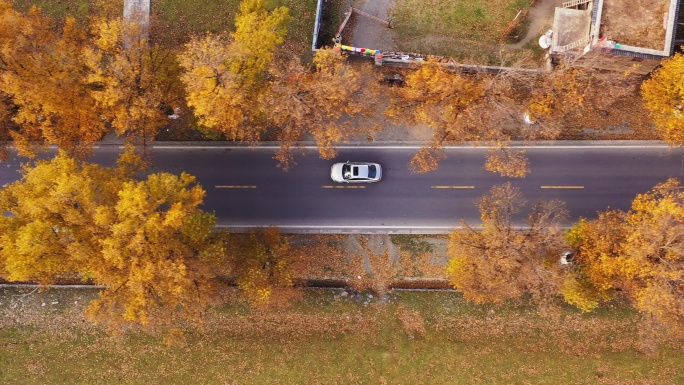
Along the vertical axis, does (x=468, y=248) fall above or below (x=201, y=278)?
above

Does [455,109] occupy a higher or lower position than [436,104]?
lower

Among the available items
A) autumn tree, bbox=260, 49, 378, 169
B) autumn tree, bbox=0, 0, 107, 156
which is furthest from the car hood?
autumn tree, bbox=0, 0, 107, 156

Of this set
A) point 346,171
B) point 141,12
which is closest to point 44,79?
point 141,12

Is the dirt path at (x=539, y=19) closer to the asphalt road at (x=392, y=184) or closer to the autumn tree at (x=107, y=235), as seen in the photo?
the asphalt road at (x=392, y=184)

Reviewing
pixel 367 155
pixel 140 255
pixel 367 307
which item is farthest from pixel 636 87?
pixel 140 255

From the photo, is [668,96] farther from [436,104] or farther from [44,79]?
[44,79]

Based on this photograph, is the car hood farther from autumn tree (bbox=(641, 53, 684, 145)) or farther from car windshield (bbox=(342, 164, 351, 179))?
autumn tree (bbox=(641, 53, 684, 145))

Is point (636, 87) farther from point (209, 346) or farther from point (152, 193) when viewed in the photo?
point (209, 346)

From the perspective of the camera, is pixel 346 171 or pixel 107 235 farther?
pixel 346 171
